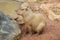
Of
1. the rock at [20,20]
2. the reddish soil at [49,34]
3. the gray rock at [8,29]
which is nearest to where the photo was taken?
the gray rock at [8,29]

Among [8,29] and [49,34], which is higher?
[8,29]

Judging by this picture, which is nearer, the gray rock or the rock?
the gray rock

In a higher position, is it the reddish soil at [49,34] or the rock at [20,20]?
the rock at [20,20]

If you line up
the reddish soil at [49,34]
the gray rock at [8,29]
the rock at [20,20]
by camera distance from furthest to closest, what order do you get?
1. the rock at [20,20]
2. the reddish soil at [49,34]
3. the gray rock at [8,29]

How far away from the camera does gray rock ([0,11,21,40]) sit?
4756 mm

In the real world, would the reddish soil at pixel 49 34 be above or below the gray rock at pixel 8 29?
below

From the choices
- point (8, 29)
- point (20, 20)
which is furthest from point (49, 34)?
point (8, 29)

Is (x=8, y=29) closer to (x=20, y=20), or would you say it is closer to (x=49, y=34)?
(x=20, y=20)

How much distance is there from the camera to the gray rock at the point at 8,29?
4.76 meters

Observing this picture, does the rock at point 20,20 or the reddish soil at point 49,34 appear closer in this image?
the reddish soil at point 49,34

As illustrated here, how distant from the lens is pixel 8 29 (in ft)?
16.5

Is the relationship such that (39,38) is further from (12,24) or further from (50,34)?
(12,24)

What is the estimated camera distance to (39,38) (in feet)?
18.1

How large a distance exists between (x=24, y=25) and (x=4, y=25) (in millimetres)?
1091
